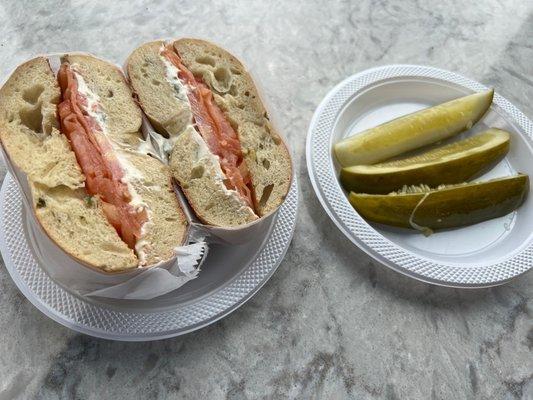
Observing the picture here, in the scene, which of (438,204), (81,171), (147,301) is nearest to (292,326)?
(147,301)

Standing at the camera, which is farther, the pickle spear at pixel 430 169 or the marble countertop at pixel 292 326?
the pickle spear at pixel 430 169

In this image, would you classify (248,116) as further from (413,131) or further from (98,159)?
(413,131)

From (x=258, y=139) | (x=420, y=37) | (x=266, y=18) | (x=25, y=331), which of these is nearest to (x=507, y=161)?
(x=420, y=37)

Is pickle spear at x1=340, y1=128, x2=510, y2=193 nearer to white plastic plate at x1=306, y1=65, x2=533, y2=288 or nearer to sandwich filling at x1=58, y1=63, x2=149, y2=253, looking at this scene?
white plastic plate at x1=306, y1=65, x2=533, y2=288

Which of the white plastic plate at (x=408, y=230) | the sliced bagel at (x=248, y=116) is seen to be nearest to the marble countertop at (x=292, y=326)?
the white plastic plate at (x=408, y=230)

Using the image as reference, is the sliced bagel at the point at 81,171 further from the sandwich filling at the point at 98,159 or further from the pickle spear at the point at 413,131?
the pickle spear at the point at 413,131

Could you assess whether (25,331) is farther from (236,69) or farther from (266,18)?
(266,18)
